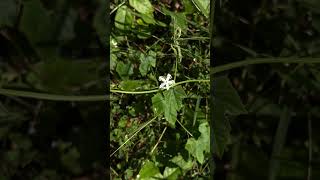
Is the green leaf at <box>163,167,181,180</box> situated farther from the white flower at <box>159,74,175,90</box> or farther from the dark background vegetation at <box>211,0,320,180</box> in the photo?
the dark background vegetation at <box>211,0,320,180</box>

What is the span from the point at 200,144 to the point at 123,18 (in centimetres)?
19

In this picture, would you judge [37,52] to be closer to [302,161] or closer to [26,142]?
[26,142]

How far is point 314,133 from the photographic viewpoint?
3.59ft

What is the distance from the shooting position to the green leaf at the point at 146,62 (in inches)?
28.4

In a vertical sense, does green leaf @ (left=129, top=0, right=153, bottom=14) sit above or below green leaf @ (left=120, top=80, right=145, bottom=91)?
above

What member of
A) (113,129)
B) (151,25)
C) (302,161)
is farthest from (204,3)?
(302,161)

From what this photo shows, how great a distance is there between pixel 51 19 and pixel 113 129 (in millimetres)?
380

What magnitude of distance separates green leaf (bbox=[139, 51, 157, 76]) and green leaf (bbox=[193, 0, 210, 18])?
9 centimetres

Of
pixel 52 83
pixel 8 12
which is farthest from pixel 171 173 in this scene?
pixel 8 12

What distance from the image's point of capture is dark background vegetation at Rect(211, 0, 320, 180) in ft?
3.38

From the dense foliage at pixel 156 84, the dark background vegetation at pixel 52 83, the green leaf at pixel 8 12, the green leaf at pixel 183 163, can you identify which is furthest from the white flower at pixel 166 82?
the green leaf at pixel 8 12

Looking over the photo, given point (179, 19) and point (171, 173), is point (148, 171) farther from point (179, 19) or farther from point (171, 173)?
point (179, 19)

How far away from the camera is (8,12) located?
102cm

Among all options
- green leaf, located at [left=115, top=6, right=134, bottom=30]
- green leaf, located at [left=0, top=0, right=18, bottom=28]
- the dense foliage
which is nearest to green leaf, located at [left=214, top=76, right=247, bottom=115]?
the dense foliage
